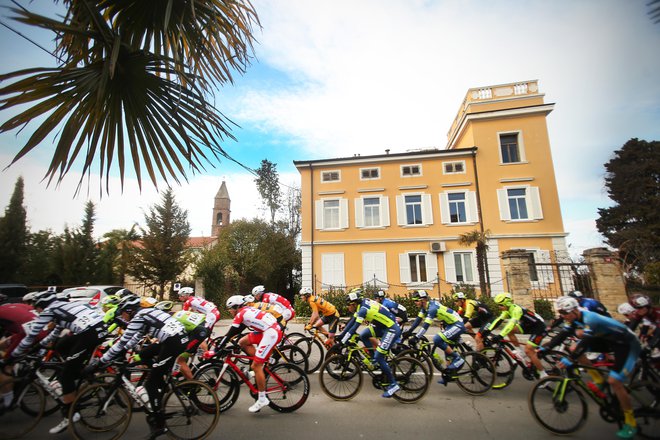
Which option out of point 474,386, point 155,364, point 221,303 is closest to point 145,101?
point 155,364

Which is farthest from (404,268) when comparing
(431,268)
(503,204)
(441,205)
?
(503,204)

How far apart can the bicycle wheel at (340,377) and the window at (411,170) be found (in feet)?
56.0

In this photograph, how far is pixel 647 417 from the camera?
399 cm

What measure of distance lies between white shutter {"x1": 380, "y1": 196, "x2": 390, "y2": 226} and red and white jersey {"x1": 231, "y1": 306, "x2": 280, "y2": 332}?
15903 mm

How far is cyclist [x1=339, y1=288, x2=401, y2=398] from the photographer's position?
17.6ft

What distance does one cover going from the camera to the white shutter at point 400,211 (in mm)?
20375

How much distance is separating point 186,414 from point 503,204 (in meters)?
20.1

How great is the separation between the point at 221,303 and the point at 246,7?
61.5 feet

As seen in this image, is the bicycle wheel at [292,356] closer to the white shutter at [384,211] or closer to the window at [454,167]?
the white shutter at [384,211]

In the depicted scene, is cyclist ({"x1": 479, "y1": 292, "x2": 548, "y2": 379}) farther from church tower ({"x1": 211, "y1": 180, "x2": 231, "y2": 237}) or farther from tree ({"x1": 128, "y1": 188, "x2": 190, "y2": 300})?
church tower ({"x1": 211, "y1": 180, "x2": 231, "y2": 237})

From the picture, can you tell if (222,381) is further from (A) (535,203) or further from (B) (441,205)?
(A) (535,203)

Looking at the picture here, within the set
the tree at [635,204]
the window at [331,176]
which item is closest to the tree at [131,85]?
the window at [331,176]

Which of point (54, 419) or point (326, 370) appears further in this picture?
point (326, 370)

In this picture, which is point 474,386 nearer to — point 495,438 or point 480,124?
point 495,438
